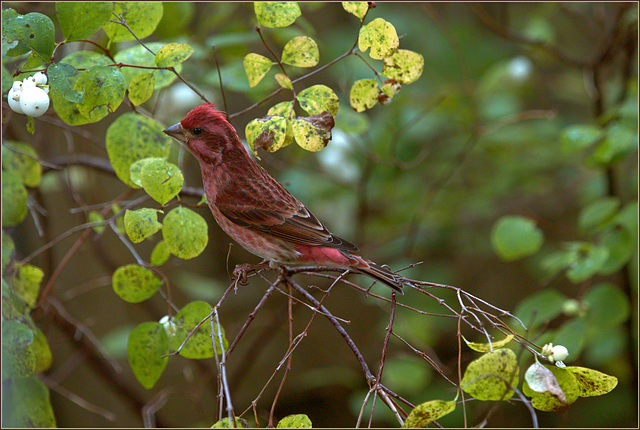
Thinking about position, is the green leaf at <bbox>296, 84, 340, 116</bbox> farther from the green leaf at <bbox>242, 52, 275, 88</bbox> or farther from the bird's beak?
the bird's beak

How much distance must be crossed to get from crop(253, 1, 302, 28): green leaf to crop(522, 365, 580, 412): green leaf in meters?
1.22

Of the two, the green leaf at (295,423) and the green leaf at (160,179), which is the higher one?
the green leaf at (160,179)

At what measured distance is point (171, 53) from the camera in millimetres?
1574

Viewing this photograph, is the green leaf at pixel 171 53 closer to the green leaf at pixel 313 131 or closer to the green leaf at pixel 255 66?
the green leaf at pixel 255 66

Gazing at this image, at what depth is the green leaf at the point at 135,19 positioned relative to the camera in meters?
1.74

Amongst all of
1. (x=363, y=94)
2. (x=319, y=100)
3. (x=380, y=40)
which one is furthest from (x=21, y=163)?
(x=380, y=40)

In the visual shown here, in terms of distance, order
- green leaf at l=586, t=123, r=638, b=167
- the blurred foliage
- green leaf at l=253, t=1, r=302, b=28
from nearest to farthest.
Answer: green leaf at l=253, t=1, r=302, b=28 < the blurred foliage < green leaf at l=586, t=123, r=638, b=167

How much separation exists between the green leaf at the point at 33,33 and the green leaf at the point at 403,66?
98cm

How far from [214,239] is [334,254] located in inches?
119

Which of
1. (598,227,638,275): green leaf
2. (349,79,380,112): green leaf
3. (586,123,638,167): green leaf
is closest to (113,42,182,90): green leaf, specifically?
(349,79,380,112): green leaf

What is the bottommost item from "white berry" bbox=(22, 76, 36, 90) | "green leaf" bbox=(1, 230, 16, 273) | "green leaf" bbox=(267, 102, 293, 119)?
"green leaf" bbox=(1, 230, 16, 273)

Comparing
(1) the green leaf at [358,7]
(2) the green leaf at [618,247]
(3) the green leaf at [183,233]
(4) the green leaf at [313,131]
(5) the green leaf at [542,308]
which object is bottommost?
(5) the green leaf at [542,308]

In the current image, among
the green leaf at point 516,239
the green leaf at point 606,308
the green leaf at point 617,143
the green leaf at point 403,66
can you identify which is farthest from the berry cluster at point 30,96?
the green leaf at point 606,308

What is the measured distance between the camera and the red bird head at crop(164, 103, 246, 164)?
67.9 inches
